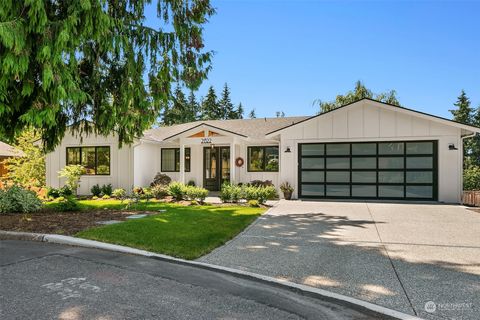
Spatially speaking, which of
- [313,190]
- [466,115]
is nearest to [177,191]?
[313,190]

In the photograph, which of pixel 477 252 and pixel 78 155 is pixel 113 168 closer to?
pixel 78 155

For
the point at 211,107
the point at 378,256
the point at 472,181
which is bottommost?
the point at 472,181

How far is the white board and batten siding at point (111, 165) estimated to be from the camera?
17281 mm

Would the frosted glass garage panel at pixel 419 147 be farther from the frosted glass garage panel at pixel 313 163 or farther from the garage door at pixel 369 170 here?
the frosted glass garage panel at pixel 313 163

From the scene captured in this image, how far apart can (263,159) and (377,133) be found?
5.85 metres

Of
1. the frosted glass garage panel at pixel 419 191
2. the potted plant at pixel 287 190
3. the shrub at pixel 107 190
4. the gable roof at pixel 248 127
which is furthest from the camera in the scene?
the gable roof at pixel 248 127

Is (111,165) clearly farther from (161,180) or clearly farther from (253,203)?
(253,203)

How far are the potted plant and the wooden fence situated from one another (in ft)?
22.7

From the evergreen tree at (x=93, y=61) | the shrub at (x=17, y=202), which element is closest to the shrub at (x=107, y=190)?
the shrub at (x=17, y=202)

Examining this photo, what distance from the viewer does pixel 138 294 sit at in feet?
12.6

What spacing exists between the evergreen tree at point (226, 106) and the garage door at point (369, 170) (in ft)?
131

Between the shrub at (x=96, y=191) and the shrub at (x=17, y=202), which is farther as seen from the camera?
the shrub at (x=96, y=191)

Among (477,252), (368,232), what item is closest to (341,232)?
(368,232)

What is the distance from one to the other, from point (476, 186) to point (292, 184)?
22.5 meters
